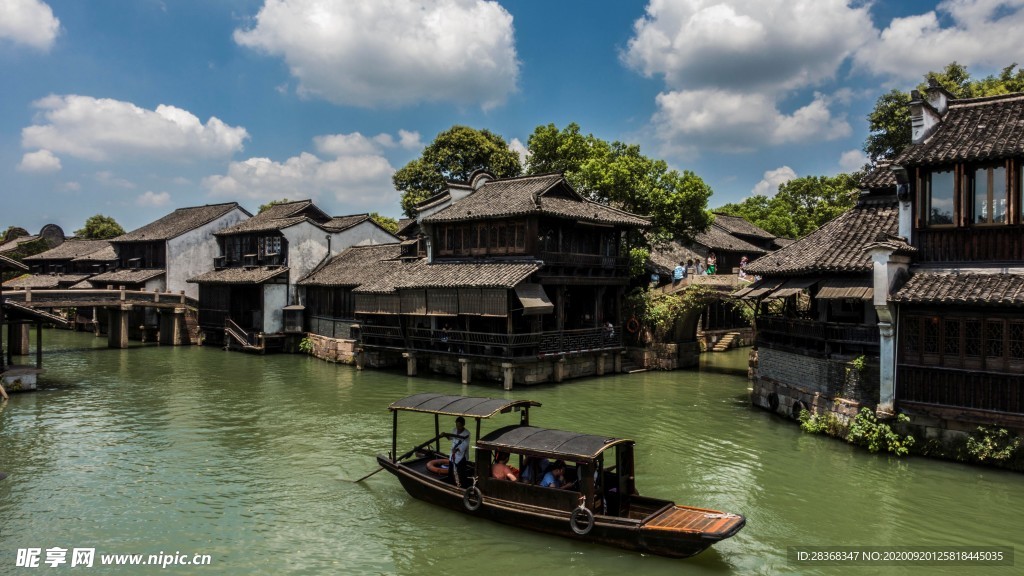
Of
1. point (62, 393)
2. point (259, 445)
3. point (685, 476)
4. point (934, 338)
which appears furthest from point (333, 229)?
point (934, 338)

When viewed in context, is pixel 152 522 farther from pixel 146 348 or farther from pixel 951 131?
pixel 146 348

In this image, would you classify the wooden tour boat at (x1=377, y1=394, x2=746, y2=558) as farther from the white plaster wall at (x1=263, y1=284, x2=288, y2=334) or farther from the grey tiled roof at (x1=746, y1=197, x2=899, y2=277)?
the white plaster wall at (x1=263, y1=284, x2=288, y2=334)

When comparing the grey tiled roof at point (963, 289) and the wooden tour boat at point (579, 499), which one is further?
the grey tiled roof at point (963, 289)

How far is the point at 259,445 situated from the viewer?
2133 centimetres

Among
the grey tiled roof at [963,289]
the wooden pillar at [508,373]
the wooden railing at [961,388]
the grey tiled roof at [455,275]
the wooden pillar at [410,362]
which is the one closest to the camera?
the grey tiled roof at [963,289]

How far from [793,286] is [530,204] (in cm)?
1376

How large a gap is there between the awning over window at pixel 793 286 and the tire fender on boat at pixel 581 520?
1302 centimetres

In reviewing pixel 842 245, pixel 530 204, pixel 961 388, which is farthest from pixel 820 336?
pixel 530 204

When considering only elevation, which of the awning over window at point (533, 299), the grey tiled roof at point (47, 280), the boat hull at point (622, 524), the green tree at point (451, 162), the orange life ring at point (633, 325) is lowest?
the boat hull at point (622, 524)

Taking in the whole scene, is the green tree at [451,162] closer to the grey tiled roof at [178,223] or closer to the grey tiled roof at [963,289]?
the grey tiled roof at [178,223]

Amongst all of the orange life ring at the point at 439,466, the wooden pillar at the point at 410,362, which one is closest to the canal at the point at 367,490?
the orange life ring at the point at 439,466

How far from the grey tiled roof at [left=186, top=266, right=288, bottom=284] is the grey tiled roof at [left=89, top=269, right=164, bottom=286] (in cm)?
347

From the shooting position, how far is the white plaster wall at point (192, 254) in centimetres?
5228

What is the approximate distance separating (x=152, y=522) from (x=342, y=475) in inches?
190
